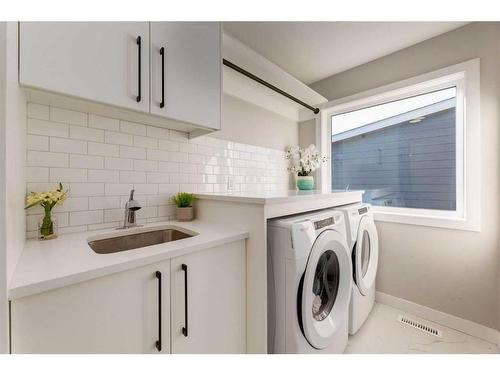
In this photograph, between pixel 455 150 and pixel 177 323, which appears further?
pixel 455 150

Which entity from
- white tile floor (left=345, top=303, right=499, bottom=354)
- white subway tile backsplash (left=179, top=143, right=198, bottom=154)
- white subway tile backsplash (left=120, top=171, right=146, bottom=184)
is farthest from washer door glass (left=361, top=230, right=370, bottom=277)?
white subway tile backsplash (left=120, top=171, right=146, bottom=184)

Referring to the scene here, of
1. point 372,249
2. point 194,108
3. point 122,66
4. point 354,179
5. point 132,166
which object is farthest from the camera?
point 354,179

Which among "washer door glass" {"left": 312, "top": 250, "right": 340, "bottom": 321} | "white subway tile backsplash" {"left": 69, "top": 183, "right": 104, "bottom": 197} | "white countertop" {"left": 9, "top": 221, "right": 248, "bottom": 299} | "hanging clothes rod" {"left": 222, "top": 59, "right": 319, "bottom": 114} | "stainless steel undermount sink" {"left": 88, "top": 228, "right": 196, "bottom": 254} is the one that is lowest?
"washer door glass" {"left": 312, "top": 250, "right": 340, "bottom": 321}

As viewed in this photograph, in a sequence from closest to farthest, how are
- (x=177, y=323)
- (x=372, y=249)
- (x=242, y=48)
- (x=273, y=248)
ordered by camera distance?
(x=177, y=323) → (x=273, y=248) → (x=242, y=48) → (x=372, y=249)

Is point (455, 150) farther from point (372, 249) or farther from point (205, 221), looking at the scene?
point (205, 221)

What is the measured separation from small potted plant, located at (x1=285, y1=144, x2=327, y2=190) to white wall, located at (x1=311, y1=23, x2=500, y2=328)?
0.80m

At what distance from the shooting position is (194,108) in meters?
1.25

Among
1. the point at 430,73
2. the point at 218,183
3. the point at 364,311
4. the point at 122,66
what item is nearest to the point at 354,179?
the point at 430,73

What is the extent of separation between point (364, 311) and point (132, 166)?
6.81ft

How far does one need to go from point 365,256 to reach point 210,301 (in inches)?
58.7

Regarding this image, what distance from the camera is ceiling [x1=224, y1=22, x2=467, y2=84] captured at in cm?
162

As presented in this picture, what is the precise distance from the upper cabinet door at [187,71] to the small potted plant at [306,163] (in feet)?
4.05

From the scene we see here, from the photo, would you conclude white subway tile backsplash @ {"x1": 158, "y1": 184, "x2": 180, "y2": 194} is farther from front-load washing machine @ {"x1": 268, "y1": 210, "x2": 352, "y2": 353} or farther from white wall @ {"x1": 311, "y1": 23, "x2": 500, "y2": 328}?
white wall @ {"x1": 311, "y1": 23, "x2": 500, "y2": 328}

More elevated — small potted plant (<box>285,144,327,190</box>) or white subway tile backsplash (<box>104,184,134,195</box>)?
small potted plant (<box>285,144,327,190</box>)
